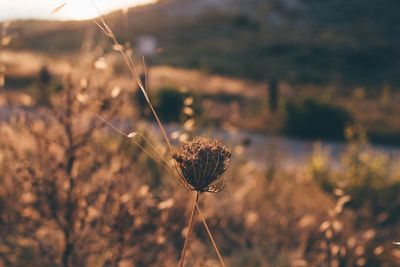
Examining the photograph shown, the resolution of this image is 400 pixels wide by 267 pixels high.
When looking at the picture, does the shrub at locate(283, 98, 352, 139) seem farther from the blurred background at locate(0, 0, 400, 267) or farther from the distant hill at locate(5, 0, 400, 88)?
the distant hill at locate(5, 0, 400, 88)

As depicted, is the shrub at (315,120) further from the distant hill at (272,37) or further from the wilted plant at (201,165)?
the wilted plant at (201,165)

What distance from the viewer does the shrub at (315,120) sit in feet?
46.7

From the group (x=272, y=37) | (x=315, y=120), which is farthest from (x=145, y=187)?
(x=272, y=37)

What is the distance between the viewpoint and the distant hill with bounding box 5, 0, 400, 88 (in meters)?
31.0

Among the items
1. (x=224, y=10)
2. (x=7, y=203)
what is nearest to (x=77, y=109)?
(x=7, y=203)

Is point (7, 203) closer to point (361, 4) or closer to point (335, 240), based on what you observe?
point (335, 240)

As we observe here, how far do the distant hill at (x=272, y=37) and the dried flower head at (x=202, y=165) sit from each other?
2409 centimetres

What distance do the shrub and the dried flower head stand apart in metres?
12.5

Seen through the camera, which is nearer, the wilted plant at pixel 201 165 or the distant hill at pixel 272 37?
the wilted plant at pixel 201 165

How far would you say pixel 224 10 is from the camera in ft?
174

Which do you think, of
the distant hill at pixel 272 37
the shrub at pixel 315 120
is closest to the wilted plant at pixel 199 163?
the shrub at pixel 315 120

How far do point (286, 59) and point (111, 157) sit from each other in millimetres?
30581

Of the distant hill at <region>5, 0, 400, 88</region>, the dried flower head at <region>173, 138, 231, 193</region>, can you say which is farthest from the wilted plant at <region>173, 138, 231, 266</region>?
the distant hill at <region>5, 0, 400, 88</region>

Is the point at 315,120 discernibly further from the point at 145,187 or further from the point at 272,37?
the point at 272,37
